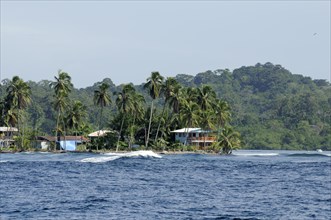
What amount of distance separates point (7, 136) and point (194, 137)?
1616 inches

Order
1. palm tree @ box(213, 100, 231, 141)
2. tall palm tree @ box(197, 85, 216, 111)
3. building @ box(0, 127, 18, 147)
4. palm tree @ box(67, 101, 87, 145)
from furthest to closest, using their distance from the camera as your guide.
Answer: building @ box(0, 127, 18, 147) < palm tree @ box(67, 101, 87, 145) < palm tree @ box(213, 100, 231, 141) < tall palm tree @ box(197, 85, 216, 111)

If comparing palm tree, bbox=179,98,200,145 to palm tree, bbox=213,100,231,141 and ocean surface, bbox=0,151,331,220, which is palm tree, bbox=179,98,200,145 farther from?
ocean surface, bbox=0,151,331,220

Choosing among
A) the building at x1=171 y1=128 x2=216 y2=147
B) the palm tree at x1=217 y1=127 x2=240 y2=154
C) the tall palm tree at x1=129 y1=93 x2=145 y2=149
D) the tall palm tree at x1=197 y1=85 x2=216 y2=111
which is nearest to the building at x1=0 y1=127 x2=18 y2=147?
the tall palm tree at x1=129 y1=93 x2=145 y2=149

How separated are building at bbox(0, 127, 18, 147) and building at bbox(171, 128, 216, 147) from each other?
36.8 metres

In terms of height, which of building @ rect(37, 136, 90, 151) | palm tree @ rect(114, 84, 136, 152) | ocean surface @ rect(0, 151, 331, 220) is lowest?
ocean surface @ rect(0, 151, 331, 220)

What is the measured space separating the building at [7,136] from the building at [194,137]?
36.8 m

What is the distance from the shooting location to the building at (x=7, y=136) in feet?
527

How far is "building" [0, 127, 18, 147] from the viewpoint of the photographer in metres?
160

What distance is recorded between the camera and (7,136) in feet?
531

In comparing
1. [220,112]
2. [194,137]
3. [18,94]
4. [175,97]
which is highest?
[18,94]

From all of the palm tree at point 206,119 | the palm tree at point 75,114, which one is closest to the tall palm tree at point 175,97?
the palm tree at point 206,119

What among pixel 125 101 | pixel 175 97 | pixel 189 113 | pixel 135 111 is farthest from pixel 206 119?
pixel 125 101

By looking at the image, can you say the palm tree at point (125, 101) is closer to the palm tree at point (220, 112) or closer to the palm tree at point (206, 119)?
the palm tree at point (206, 119)

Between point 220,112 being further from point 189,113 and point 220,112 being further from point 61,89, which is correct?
point 61,89
